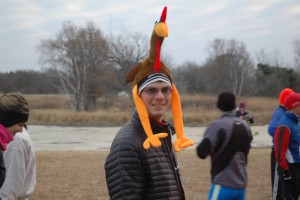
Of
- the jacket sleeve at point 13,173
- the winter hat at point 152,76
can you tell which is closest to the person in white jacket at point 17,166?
the jacket sleeve at point 13,173

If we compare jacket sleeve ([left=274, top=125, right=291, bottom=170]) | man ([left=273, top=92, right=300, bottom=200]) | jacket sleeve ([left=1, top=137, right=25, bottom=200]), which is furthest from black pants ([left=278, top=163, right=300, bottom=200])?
jacket sleeve ([left=1, top=137, right=25, bottom=200])

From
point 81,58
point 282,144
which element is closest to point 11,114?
point 282,144

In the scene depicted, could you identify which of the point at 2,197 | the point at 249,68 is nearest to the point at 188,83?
the point at 249,68

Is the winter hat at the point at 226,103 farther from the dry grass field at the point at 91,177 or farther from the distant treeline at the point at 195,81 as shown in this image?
the distant treeline at the point at 195,81

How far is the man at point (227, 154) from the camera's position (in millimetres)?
4551

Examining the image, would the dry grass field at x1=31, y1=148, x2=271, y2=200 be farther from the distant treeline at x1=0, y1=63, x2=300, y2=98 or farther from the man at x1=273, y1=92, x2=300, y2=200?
the distant treeline at x1=0, y1=63, x2=300, y2=98

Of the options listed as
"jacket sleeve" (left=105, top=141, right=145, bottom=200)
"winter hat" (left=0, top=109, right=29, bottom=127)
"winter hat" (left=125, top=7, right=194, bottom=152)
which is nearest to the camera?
"jacket sleeve" (left=105, top=141, right=145, bottom=200)

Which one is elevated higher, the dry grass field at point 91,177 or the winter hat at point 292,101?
the winter hat at point 292,101

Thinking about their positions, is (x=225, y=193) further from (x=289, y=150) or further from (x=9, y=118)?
(x=9, y=118)

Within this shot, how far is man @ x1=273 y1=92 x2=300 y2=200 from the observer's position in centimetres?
534

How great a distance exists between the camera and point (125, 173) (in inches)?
81.7

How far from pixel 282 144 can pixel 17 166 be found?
136 inches

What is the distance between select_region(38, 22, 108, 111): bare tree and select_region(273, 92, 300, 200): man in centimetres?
3702

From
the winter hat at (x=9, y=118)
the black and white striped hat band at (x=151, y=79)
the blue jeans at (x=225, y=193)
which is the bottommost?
the blue jeans at (x=225, y=193)
